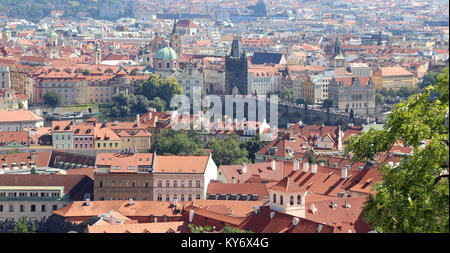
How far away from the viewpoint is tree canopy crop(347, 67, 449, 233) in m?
6.54

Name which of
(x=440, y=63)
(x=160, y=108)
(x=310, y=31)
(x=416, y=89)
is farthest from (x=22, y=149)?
(x=310, y=31)

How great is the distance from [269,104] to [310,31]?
6994 centimetres

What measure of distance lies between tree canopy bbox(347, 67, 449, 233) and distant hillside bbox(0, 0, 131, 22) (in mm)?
110149

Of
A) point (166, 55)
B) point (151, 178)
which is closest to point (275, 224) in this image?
point (151, 178)

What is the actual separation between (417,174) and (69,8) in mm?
131798

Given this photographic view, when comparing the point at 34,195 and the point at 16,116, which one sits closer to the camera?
the point at 34,195

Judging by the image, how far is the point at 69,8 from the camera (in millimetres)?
136625

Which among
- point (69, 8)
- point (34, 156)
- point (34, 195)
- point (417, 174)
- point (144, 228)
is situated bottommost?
point (34, 156)

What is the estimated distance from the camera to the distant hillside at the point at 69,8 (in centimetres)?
12242

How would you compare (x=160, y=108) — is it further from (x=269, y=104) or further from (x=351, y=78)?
(x=351, y=78)

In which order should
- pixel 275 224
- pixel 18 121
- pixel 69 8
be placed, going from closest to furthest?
pixel 275 224, pixel 18 121, pixel 69 8

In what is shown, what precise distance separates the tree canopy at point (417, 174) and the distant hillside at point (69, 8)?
11015cm

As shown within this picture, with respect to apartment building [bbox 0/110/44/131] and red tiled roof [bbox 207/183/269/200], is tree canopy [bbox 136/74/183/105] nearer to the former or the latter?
apartment building [bbox 0/110/44/131]

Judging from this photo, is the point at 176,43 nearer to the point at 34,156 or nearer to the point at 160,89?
the point at 160,89
